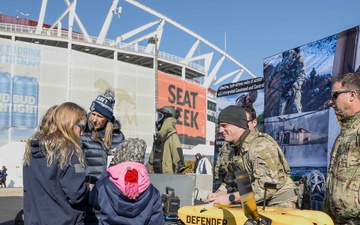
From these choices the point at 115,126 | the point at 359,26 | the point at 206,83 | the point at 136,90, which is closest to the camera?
the point at 115,126

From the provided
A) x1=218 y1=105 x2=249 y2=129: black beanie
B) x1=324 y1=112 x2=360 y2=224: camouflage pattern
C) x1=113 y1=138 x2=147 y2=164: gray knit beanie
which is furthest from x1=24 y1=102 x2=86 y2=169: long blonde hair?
x1=324 y1=112 x2=360 y2=224: camouflage pattern

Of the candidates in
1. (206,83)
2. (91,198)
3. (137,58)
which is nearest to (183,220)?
(91,198)

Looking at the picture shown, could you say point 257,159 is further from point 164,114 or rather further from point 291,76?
point 291,76

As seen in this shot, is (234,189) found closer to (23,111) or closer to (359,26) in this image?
(359,26)

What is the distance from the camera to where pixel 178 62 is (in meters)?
71.4

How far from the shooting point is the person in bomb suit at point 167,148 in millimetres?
7109

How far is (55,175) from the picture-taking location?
11.3 feet

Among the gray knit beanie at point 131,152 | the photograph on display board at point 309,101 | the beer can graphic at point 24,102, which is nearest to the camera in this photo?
the gray knit beanie at point 131,152

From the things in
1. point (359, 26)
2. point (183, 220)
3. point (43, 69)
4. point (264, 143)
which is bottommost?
point (183, 220)

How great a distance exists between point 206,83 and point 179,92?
13.1m

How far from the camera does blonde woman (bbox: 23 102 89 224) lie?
11.2 feet

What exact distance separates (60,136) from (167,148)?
12.3ft

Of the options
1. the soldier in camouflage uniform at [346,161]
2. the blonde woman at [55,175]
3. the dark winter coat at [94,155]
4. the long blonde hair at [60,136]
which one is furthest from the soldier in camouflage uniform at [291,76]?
the blonde woman at [55,175]

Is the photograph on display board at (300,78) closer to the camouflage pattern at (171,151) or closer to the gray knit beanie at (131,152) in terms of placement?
the camouflage pattern at (171,151)
